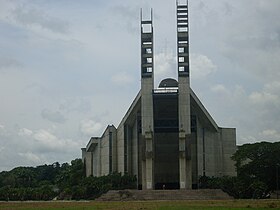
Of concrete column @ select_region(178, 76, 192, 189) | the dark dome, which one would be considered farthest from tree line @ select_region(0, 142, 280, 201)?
the dark dome

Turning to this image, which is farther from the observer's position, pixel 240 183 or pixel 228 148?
pixel 228 148

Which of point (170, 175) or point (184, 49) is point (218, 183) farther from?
point (184, 49)

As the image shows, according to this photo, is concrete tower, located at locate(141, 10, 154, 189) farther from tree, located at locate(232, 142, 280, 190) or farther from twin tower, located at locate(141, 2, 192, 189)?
tree, located at locate(232, 142, 280, 190)

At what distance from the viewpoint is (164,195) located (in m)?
62.2

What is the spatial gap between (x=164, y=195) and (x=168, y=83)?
24.7 metres

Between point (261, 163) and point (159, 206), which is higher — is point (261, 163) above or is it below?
above

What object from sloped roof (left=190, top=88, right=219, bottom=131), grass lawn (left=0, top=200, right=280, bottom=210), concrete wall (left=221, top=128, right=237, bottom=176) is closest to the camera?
grass lawn (left=0, top=200, right=280, bottom=210)

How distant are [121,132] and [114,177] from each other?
28.0 ft

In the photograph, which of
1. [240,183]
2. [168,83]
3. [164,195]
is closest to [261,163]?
[240,183]

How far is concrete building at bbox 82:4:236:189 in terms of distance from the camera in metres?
74.4

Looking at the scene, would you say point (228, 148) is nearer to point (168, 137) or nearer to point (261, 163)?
point (168, 137)

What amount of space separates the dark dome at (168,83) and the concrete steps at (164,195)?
73.6ft

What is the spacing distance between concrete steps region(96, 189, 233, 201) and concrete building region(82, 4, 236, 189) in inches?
346

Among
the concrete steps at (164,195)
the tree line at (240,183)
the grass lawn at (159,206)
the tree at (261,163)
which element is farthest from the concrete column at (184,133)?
the grass lawn at (159,206)
